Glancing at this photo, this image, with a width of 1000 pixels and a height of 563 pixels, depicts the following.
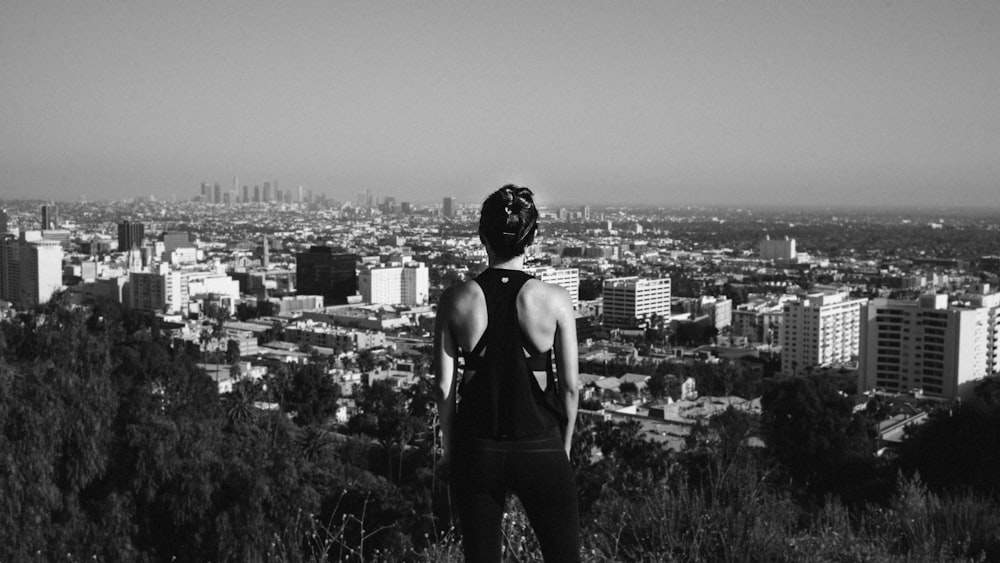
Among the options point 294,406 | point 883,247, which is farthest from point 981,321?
point 883,247

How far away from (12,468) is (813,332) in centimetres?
2340

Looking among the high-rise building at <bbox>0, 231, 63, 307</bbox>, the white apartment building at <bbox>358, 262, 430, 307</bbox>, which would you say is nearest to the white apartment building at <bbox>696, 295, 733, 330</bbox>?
the white apartment building at <bbox>358, 262, 430, 307</bbox>

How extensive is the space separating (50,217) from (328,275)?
21.2m

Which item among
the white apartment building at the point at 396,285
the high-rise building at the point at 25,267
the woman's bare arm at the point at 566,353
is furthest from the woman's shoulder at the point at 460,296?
the white apartment building at the point at 396,285

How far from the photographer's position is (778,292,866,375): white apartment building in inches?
998

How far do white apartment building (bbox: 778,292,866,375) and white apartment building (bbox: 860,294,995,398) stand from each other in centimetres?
278

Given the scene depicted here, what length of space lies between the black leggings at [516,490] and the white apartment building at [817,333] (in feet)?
77.0

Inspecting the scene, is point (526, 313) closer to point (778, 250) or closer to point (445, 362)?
point (445, 362)

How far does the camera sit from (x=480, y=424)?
170 centimetres

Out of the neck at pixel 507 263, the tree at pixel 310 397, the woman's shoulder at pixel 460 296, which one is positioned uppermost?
the neck at pixel 507 263

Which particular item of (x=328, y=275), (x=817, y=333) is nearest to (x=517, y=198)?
(x=817, y=333)

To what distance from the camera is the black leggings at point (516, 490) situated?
169 centimetres

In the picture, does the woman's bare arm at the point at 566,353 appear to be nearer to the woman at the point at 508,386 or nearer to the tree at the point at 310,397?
the woman at the point at 508,386

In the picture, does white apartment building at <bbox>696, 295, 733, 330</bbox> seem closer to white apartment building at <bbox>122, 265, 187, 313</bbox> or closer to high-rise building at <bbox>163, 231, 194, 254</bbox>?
white apartment building at <bbox>122, 265, 187, 313</bbox>
